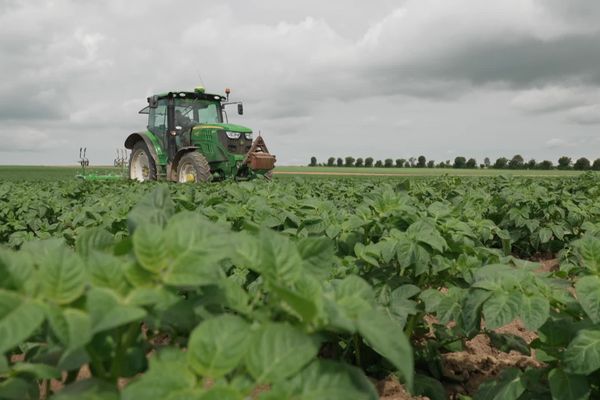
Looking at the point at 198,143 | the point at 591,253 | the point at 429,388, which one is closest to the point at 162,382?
the point at 591,253

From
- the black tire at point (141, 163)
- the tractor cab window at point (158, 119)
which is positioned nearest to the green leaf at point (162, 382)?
the tractor cab window at point (158, 119)

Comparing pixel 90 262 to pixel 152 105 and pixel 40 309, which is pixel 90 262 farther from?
pixel 152 105

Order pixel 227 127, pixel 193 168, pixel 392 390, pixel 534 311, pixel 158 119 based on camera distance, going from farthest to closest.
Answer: pixel 158 119, pixel 227 127, pixel 193 168, pixel 392 390, pixel 534 311

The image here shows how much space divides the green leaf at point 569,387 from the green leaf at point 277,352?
46.0 inches

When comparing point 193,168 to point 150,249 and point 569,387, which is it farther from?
point 150,249

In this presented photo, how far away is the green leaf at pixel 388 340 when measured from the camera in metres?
0.87

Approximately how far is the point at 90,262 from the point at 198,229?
0.68 feet

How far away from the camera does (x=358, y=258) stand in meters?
2.55

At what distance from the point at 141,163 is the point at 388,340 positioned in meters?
18.2

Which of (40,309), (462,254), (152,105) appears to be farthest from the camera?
(152,105)

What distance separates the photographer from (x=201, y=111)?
51.5 ft

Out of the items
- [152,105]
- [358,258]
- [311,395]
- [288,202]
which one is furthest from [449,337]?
[152,105]

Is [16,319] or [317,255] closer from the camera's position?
[16,319]

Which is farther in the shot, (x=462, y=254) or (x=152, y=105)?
(x=152, y=105)
